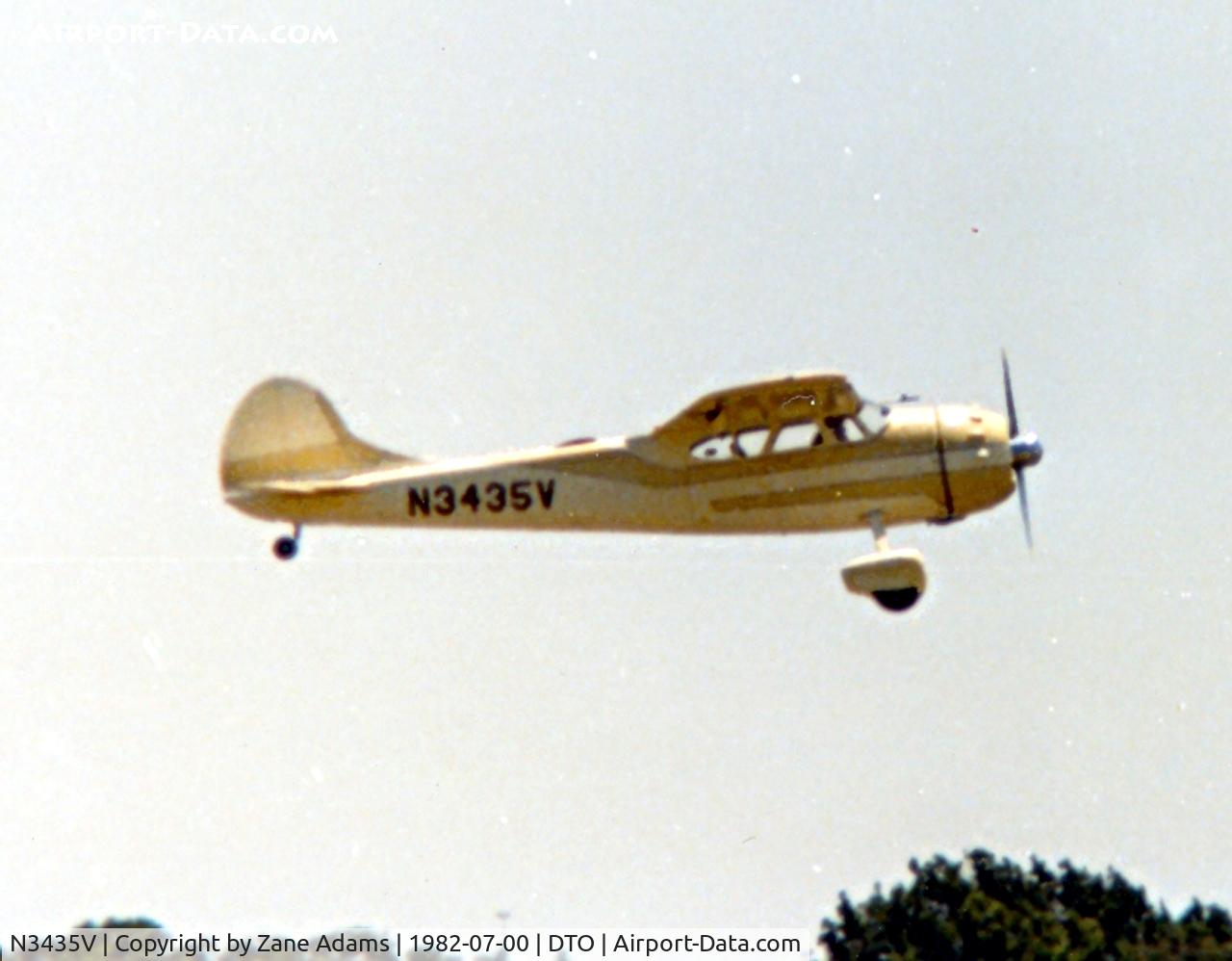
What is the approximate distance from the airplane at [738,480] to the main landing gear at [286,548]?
17 mm

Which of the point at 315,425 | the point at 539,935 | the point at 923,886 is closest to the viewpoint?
the point at 539,935

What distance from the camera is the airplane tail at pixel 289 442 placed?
86.0 feet

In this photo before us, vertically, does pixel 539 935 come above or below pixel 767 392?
below

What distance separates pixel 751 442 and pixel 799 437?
60 centimetres

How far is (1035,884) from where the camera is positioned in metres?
53.8

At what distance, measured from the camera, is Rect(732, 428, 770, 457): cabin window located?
985 inches

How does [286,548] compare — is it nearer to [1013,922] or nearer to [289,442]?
[289,442]

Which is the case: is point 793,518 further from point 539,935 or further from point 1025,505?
point 539,935

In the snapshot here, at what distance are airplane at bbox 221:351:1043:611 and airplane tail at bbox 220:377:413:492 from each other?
109 millimetres

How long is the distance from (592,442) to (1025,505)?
5575 mm

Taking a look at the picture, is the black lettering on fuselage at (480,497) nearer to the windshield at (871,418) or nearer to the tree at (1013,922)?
the windshield at (871,418)

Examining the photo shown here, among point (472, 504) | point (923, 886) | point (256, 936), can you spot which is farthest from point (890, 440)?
point (923, 886)

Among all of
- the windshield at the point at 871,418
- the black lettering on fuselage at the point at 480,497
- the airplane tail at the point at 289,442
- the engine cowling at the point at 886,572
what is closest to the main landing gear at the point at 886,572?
the engine cowling at the point at 886,572

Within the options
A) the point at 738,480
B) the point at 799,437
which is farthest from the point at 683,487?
the point at 799,437
